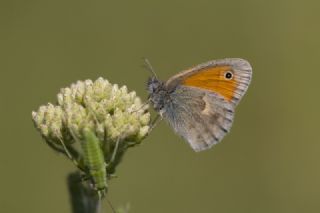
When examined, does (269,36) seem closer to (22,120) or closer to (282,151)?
(282,151)

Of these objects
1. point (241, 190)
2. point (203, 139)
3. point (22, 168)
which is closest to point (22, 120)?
point (22, 168)

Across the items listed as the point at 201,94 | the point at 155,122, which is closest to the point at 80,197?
the point at 155,122

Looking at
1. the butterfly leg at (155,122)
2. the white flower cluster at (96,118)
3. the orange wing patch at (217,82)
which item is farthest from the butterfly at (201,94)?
the white flower cluster at (96,118)

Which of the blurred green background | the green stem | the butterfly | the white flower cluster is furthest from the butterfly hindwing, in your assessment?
the blurred green background

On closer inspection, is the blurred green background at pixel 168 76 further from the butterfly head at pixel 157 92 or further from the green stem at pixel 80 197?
the green stem at pixel 80 197

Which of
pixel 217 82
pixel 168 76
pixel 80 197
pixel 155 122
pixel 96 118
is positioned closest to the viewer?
pixel 80 197

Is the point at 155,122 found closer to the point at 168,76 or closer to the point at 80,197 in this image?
the point at 80,197
